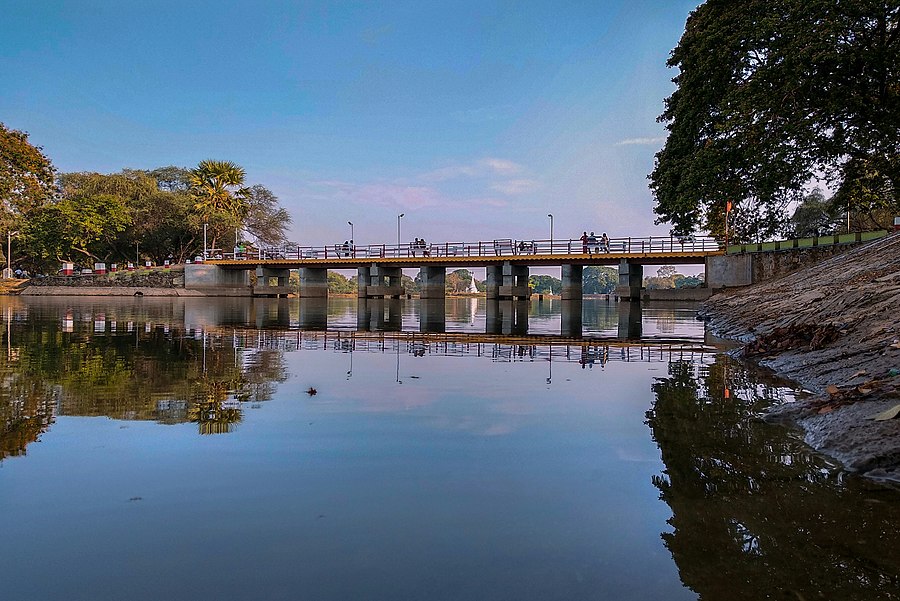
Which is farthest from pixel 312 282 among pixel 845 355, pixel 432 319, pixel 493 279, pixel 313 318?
pixel 845 355

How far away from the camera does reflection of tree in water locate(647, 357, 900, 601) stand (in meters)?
2.70

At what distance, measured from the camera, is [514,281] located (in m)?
54.5

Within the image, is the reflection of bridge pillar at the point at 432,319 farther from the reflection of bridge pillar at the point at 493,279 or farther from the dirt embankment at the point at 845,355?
the dirt embankment at the point at 845,355

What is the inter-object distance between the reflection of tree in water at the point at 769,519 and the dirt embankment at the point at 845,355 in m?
0.28

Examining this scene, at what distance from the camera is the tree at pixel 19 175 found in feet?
178

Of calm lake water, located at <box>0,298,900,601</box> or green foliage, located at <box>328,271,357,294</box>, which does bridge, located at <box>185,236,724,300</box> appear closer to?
calm lake water, located at <box>0,298,900,601</box>

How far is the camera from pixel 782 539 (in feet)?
10.3

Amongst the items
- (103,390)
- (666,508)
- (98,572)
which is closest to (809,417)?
(666,508)

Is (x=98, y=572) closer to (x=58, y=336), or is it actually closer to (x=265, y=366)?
(x=265, y=366)

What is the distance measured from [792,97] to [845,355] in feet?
58.7

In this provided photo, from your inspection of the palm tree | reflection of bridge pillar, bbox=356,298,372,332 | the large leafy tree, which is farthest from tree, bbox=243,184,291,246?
the large leafy tree

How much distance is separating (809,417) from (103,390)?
7422 millimetres

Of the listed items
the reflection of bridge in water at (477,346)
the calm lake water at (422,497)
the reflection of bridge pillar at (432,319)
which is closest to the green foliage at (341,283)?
the reflection of bridge pillar at (432,319)

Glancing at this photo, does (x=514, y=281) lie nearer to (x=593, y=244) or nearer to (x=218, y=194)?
(x=593, y=244)
